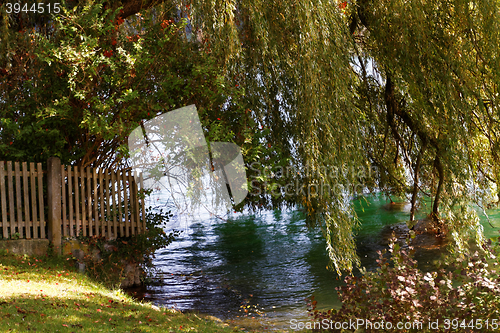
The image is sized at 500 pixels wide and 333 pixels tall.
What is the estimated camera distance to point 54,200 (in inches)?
275

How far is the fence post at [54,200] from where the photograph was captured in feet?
22.6

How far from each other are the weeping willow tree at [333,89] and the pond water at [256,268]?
0.96 metres

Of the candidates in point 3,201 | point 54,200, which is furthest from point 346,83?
point 3,201

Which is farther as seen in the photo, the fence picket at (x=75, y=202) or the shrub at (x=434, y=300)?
the fence picket at (x=75, y=202)

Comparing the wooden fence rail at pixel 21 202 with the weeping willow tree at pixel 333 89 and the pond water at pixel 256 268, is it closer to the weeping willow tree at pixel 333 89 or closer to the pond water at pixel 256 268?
the weeping willow tree at pixel 333 89

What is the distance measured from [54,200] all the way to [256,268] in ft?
16.7

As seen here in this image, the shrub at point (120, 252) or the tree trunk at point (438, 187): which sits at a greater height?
the tree trunk at point (438, 187)

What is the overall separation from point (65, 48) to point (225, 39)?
102 inches

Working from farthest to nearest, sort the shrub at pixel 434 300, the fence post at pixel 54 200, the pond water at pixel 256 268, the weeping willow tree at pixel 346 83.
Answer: the pond water at pixel 256 268 → the fence post at pixel 54 200 → the weeping willow tree at pixel 346 83 → the shrub at pixel 434 300

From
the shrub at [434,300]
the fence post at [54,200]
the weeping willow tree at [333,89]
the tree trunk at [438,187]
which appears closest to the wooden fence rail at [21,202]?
the fence post at [54,200]

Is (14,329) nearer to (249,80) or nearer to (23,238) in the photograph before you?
(23,238)

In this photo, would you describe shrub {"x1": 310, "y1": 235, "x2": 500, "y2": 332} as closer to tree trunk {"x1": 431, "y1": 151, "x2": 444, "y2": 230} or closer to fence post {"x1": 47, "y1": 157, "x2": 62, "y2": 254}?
tree trunk {"x1": 431, "y1": 151, "x2": 444, "y2": 230}

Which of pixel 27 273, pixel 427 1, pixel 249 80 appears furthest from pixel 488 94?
pixel 27 273

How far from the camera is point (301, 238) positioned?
540 inches
